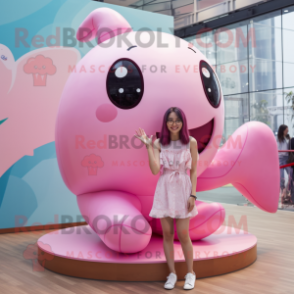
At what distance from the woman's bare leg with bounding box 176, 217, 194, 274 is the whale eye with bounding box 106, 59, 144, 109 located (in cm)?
108

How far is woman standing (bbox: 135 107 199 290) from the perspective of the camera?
3283 millimetres

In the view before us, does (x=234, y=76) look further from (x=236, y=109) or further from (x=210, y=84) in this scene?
(x=210, y=84)

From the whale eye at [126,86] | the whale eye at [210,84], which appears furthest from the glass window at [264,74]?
the whale eye at [126,86]

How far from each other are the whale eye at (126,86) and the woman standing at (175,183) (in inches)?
15.1

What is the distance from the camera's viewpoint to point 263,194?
4344 millimetres

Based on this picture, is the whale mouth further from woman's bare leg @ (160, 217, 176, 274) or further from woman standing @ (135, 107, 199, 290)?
woman's bare leg @ (160, 217, 176, 274)

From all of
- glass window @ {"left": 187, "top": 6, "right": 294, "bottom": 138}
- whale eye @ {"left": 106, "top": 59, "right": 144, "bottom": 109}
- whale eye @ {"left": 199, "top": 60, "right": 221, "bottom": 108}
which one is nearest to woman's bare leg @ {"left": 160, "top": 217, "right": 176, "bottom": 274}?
whale eye @ {"left": 106, "top": 59, "right": 144, "bottom": 109}

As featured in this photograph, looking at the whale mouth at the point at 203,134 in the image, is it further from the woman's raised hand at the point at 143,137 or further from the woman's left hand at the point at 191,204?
the woman's left hand at the point at 191,204

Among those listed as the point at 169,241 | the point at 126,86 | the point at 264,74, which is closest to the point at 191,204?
the point at 169,241

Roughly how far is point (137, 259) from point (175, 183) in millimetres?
765

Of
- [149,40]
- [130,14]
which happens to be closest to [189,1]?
[130,14]

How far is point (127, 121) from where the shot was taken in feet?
11.8

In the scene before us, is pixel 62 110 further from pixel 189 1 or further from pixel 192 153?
pixel 189 1

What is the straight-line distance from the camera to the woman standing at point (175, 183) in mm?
3283
